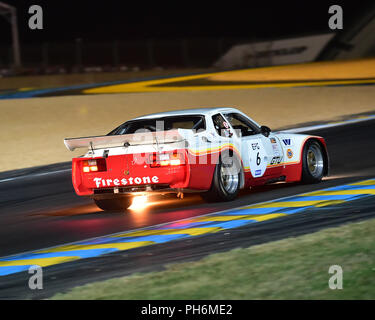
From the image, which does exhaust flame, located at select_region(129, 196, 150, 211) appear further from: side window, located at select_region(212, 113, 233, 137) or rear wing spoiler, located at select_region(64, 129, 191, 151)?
side window, located at select_region(212, 113, 233, 137)

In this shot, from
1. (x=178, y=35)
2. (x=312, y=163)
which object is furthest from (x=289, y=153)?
(x=178, y=35)

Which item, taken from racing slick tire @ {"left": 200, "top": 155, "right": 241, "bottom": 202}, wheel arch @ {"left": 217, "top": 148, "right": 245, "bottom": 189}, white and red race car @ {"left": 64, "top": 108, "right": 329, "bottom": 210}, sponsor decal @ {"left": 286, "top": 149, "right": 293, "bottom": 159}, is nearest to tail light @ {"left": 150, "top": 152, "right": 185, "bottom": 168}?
white and red race car @ {"left": 64, "top": 108, "right": 329, "bottom": 210}

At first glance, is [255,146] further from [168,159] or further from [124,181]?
[124,181]

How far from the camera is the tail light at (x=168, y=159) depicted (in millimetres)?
10363

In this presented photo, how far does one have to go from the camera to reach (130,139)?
10516mm

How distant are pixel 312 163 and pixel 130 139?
10.8ft

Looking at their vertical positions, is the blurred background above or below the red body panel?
above

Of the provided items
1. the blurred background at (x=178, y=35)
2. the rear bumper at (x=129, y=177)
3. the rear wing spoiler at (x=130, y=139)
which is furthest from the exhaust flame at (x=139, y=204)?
the blurred background at (x=178, y=35)

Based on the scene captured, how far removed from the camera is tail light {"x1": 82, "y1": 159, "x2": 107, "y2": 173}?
424 inches

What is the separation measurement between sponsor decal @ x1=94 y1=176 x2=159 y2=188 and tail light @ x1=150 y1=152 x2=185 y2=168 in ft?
0.63

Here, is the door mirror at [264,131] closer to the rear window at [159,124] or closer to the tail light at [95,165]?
the rear window at [159,124]

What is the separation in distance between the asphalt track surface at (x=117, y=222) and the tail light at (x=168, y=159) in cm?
66

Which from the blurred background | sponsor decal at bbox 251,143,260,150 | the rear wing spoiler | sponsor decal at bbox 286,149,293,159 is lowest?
sponsor decal at bbox 286,149,293,159
